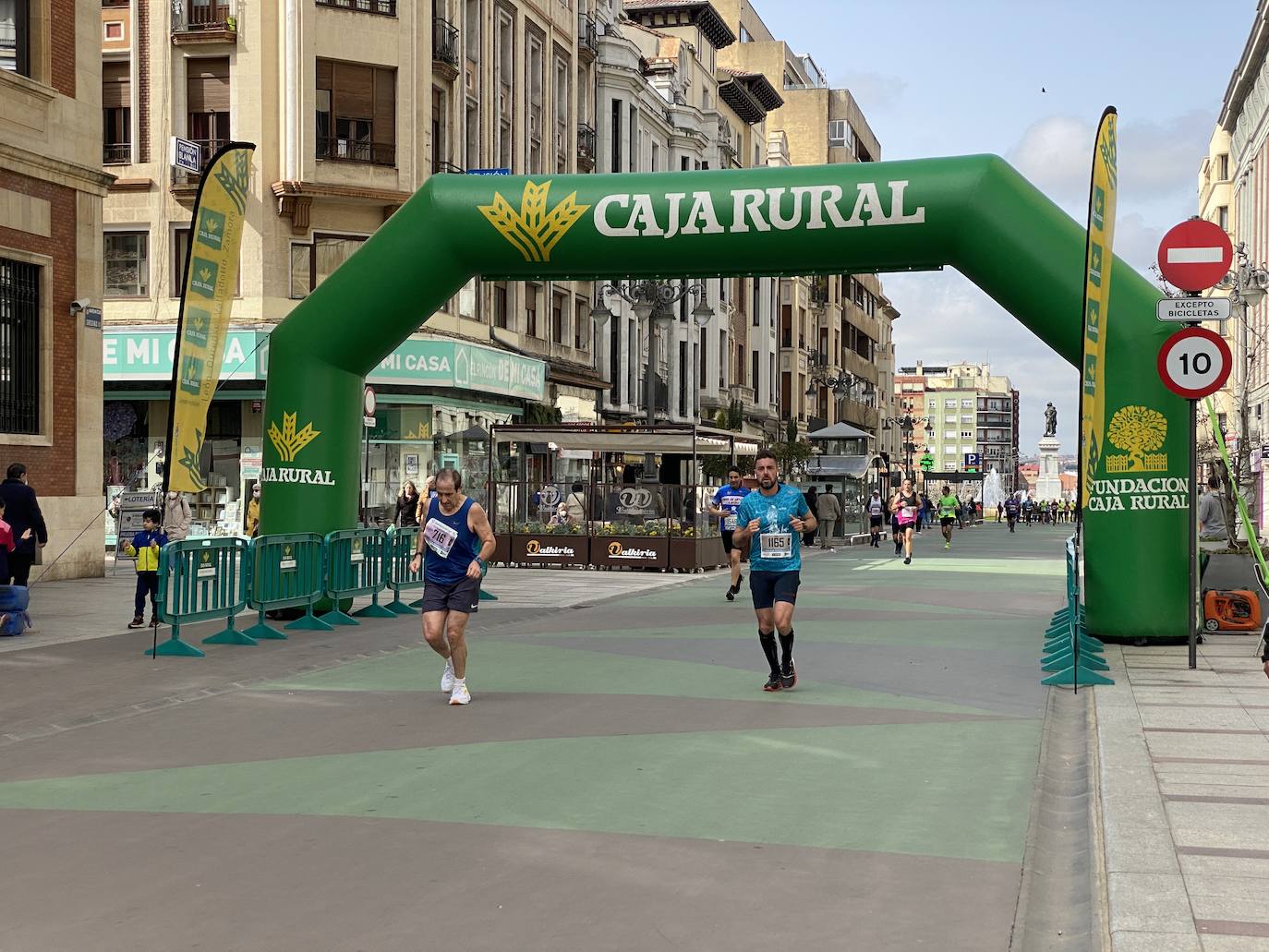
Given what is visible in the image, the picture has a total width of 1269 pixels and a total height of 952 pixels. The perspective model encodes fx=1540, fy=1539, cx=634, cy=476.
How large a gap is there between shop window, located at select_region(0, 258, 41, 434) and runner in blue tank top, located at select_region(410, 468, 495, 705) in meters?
12.8

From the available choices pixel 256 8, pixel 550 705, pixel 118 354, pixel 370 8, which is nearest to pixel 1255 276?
pixel 370 8

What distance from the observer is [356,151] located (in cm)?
3400

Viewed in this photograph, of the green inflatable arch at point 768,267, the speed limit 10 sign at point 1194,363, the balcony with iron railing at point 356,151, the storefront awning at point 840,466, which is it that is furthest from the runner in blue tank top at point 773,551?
the storefront awning at point 840,466

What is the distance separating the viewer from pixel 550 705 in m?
10.7

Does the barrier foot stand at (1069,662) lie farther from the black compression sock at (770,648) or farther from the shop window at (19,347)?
the shop window at (19,347)

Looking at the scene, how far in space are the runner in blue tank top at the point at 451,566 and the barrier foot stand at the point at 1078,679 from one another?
454 cm

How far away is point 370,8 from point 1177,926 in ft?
106

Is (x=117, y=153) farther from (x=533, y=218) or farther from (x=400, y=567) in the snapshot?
(x=533, y=218)

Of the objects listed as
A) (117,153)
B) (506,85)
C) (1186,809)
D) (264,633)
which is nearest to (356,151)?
(117,153)

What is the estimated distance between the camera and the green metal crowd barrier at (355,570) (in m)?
16.6

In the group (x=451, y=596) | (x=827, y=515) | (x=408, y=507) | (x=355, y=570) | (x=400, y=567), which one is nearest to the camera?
(x=451, y=596)

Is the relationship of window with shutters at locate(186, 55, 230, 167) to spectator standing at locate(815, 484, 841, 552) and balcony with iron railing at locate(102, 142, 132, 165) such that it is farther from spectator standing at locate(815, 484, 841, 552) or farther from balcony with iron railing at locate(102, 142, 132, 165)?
spectator standing at locate(815, 484, 841, 552)

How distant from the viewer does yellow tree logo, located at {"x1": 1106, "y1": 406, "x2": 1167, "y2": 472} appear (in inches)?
567

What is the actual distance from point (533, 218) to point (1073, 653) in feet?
23.1
